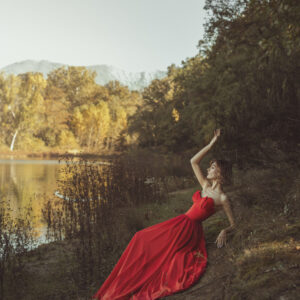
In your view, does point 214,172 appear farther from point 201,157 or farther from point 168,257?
point 168,257

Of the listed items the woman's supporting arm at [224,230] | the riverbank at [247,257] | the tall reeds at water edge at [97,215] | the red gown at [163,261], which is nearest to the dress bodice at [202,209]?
the red gown at [163,261]

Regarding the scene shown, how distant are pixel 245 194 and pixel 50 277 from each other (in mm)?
3214

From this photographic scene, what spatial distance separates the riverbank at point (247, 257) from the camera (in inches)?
93.7

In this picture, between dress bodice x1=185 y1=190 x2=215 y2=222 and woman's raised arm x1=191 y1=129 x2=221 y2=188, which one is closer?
dress bodice x1=185 y1=190 x2=215 y2=222

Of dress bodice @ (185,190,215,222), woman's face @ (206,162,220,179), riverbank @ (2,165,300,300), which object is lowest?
riverbank @ (2,165,300,300)

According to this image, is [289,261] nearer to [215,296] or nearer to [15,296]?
[215,296]

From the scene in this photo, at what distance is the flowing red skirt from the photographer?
2.84m

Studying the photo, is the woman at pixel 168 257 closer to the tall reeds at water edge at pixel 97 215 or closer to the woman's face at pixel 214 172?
the woman's face at pixel 214 172

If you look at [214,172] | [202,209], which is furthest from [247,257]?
[214,172]

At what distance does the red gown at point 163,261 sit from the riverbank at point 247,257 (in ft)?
0.38

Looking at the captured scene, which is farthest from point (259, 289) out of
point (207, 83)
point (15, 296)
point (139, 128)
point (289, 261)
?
point (139, 128)

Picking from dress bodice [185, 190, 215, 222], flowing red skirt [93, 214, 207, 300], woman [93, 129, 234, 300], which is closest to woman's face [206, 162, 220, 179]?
woman [93, 129, 234, 300]

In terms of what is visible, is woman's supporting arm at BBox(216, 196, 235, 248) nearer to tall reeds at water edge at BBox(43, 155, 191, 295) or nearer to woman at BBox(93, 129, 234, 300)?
woman at BBox(93, 129, 234, 300)

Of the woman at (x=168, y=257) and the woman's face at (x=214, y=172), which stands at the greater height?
the woman's face at (x=214, y=172)
